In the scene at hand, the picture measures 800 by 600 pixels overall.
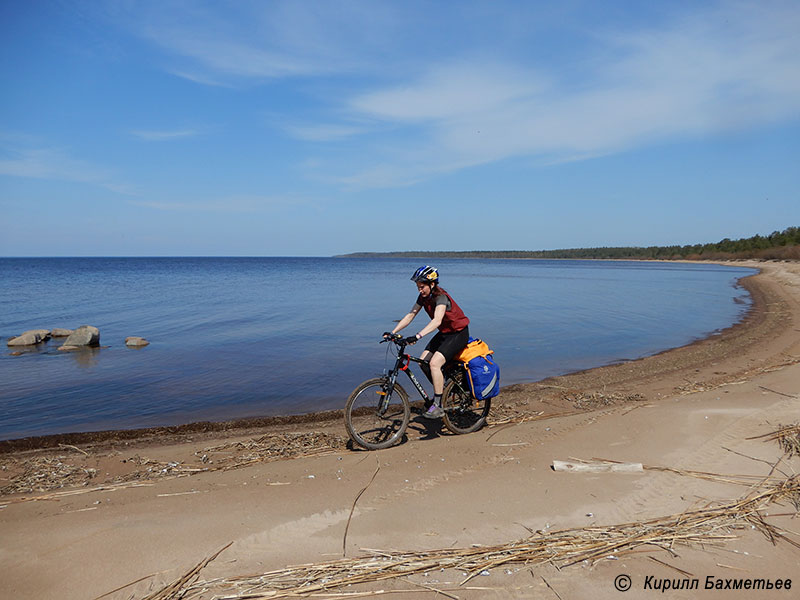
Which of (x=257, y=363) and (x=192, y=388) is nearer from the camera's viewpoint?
(x=192, y=388)

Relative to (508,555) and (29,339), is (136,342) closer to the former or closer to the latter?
(29,339)

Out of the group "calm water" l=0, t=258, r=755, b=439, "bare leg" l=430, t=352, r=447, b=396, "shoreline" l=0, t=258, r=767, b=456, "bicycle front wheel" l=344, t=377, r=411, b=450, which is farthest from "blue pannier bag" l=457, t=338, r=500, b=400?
"calm water" l=0, t=258, r=755, b=439

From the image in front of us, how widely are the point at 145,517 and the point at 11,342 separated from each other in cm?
1478

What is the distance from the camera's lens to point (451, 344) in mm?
6395

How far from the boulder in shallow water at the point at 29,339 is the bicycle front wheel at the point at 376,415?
1421 cm

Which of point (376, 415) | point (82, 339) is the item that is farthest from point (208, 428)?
point (82, 339)

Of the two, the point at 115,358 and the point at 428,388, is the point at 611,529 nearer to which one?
the point at 428,388

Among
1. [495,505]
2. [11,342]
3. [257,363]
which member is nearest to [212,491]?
[495,505]

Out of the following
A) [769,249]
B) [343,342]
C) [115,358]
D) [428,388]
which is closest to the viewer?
[428,388]

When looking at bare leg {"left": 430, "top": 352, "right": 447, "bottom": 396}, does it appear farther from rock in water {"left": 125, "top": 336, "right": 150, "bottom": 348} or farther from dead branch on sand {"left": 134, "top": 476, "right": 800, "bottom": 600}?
rock in water {"left": 125, "top": 336, "right": 150, "bottom": 348}

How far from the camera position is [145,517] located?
427 centimetres

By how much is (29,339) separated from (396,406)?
14678mm

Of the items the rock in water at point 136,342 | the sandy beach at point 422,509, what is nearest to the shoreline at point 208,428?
the sandy beach at point 422,509

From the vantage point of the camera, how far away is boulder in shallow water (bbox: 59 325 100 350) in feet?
48.9
